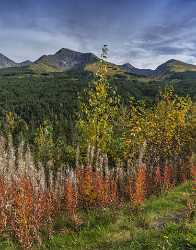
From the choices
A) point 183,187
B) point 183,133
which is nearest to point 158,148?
point 183,133

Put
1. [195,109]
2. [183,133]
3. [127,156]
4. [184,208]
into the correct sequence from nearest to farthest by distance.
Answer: [184,208], [127,156], [183,133], [195,109]

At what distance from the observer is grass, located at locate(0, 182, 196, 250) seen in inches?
372

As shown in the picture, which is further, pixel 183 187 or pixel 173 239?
pixel 183 187

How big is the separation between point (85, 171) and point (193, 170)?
9331 mm

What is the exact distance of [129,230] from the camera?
447 inches

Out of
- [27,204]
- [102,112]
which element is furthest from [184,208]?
[102,112]

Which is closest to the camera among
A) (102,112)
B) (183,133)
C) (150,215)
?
(150,215)

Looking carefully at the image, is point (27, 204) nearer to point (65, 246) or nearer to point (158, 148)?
point (65, 246)

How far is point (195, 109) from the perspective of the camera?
128ft

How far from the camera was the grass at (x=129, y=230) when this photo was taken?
31.0 feet

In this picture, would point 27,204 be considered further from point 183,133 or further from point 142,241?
point 183,133

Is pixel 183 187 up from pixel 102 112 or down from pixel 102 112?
down

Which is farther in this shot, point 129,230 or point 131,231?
point 129,230

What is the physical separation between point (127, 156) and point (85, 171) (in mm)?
12442
